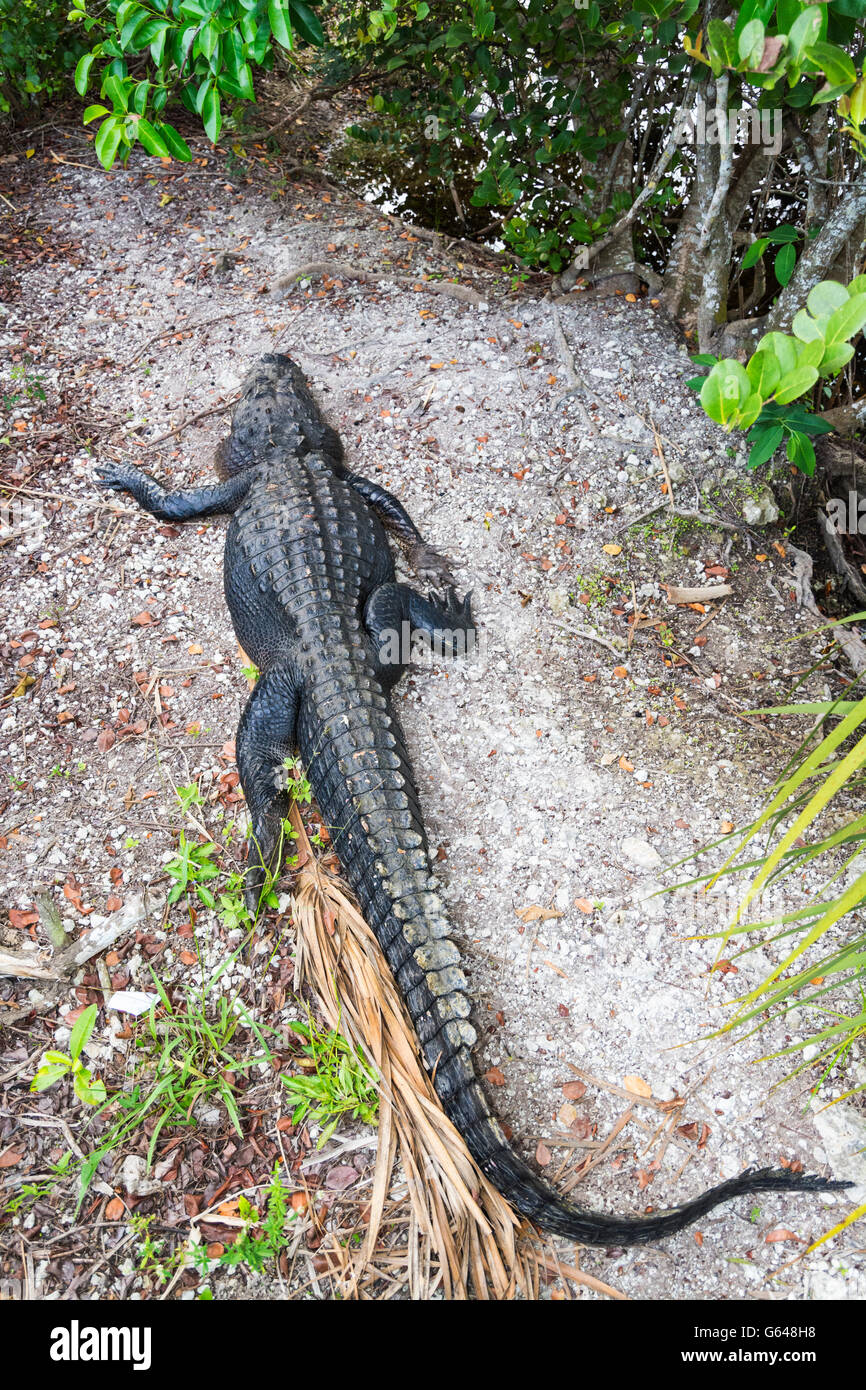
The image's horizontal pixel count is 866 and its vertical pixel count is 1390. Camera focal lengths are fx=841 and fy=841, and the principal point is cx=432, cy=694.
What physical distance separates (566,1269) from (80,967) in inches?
65.7

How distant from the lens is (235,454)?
3.94 meters

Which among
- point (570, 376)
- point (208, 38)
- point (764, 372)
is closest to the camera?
point (764, 372)

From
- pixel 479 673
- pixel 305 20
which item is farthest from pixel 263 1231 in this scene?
pixel 305 20

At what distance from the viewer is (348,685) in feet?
9.86

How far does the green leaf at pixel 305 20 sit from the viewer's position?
8.34 feet

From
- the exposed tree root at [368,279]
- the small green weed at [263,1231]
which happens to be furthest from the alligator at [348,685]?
the exposed tree root at [368,279]

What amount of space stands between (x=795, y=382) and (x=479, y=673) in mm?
2029

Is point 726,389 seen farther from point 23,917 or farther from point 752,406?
point 23,917

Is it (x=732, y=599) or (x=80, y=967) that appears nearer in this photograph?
(x=80, y=967)

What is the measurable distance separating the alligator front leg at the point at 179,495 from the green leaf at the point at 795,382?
8.84 feet

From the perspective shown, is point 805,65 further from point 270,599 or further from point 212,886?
point 212,886

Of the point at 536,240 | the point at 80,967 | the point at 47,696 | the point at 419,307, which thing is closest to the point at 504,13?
the point at 536,240

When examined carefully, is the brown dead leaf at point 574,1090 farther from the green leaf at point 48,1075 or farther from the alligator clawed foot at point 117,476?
the alligator clawed foot at point 117,476

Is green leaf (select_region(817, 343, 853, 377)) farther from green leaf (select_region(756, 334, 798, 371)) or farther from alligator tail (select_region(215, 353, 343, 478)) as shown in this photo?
alligator tail (select_region(215, 353, 343, 478))
